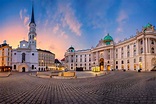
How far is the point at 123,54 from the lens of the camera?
7119cm

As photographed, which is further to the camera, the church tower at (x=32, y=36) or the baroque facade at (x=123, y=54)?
the church tower at (x=32, y=36)

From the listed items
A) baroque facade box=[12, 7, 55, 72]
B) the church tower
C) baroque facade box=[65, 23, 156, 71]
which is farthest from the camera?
the church tower

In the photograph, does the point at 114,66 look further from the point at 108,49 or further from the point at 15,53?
the point at 15,53

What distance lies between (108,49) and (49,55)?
52263mm

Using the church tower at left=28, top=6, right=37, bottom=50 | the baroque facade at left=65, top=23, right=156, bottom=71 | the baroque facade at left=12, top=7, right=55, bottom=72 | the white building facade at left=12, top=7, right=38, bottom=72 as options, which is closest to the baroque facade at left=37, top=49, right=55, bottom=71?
the baroque facade at left=12, top=7, right=55, bottom=72

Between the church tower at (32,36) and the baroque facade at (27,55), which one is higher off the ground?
the church tower at (32,36)

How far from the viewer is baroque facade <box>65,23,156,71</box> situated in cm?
5334

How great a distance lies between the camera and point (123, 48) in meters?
71.2

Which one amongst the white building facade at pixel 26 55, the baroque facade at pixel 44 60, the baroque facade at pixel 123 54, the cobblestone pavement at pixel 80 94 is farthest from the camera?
the baroque facade at pixel 44 60

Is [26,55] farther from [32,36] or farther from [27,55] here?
[32,36]

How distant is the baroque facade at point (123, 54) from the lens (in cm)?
5334

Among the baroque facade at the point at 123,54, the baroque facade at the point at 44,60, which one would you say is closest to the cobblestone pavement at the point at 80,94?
the baroque facade at the point at 123,54

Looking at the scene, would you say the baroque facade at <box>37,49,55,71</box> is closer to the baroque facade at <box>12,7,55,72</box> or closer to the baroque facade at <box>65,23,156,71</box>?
the baroque facade at <box>12,7,55,72</box>

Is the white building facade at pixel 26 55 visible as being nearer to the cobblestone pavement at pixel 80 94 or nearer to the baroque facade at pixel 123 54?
the baroque facade at pixel 123 54
